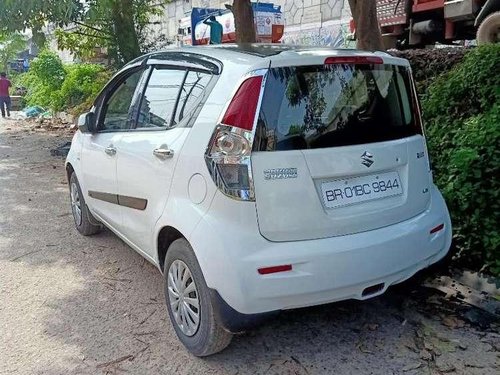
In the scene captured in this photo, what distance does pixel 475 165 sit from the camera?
3559 millimetres

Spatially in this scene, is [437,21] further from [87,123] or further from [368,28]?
[87,123]

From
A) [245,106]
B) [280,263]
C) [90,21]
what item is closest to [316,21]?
[90,21]

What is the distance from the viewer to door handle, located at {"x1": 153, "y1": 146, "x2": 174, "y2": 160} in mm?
2816

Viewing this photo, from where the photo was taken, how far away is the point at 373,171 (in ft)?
8.68

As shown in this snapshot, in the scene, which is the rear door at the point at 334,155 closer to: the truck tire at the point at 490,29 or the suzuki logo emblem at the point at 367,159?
the suzuki logo emblem at the point at 367,159

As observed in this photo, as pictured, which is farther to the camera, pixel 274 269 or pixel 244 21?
pixel 244 21

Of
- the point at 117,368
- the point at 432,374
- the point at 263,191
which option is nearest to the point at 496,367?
the point at 432,374

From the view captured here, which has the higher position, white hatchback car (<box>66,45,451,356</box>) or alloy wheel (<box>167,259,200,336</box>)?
white hatchback car (<box>66,45,451,356</box>)

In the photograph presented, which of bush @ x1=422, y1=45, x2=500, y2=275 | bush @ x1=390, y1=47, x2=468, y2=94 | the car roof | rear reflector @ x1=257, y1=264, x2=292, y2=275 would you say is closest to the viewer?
rear reflector @ x1=257, y1=264, x2=292, y2=275

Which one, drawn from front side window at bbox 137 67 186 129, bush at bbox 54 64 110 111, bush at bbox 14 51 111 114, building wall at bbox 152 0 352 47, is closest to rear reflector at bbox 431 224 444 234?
front side window at bbox 137 67 186 129

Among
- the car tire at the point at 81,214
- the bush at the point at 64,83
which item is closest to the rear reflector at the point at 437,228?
the car tire at the point at 81,214

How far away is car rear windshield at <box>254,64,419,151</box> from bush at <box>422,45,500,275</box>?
0.88m

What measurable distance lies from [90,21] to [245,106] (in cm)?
737

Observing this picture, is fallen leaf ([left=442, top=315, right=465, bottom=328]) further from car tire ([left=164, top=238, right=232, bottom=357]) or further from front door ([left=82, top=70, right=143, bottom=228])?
front door ([left=82, top=70, right=143, bottom=228])
